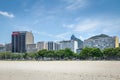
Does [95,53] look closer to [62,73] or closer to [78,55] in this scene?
[78,55]

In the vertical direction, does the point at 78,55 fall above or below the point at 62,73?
below

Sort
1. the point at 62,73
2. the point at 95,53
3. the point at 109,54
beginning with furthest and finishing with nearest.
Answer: the point at 95,53 < the point at 109,54 < the point at 62,73

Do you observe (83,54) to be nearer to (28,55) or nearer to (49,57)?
(49,57)

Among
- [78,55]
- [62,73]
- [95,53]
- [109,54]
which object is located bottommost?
[78,55]

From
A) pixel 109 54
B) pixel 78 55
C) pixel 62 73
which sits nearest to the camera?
pixel 62 73

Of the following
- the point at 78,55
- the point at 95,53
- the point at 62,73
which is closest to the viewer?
the point at 62,73

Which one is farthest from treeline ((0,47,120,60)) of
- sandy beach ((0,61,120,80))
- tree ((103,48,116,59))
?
sandy beach ((0,61,120,80))

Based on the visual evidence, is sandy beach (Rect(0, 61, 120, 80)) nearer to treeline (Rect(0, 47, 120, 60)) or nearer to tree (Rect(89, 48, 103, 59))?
treeline (Rect(0, 47, 120, 60))

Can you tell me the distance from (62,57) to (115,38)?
292ft

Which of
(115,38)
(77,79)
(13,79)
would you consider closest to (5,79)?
(13,79)

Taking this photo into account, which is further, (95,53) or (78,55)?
(78,55)

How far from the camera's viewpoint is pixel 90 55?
117 meters

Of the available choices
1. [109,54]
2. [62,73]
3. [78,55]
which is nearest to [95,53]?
[109,54]

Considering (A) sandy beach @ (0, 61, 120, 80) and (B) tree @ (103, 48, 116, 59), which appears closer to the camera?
(A) sandy beach @ (0, 61, 120, 80)
